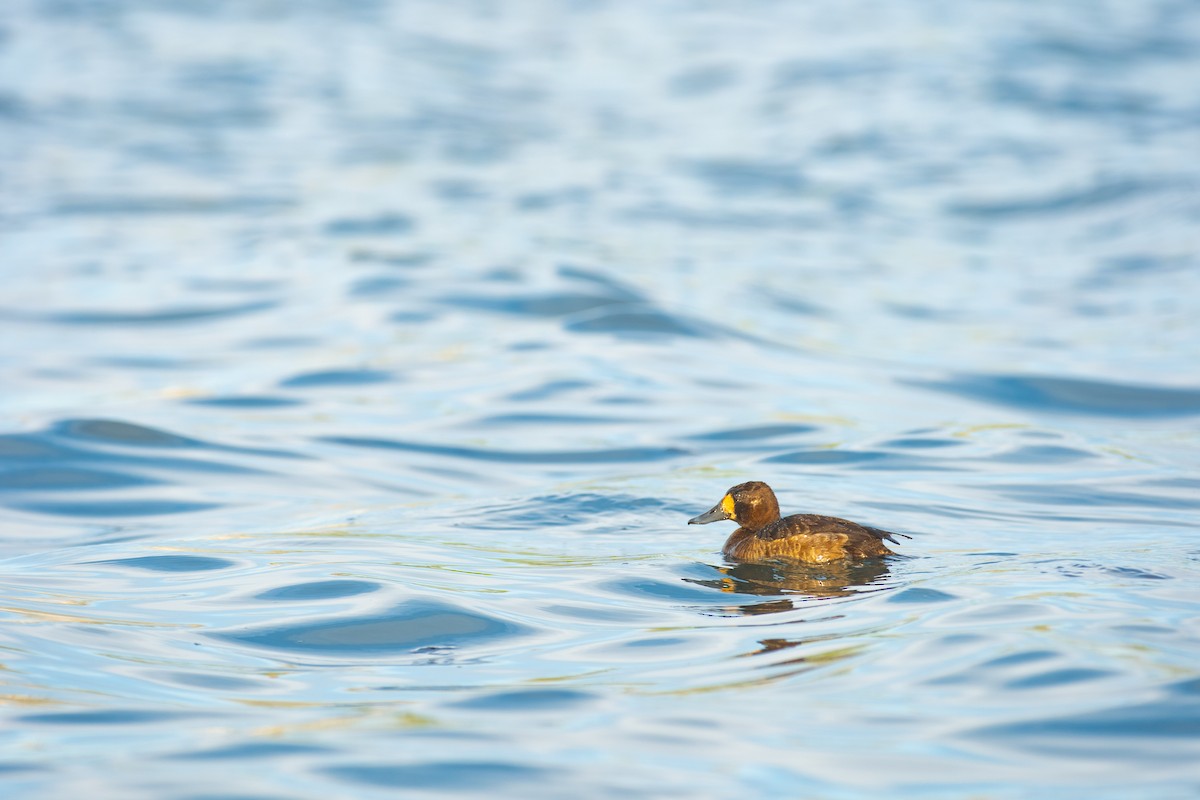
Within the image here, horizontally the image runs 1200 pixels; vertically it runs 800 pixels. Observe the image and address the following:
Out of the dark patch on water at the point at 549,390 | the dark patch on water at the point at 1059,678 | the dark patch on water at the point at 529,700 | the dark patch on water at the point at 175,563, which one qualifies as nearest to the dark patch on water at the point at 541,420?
the dark patch on water at the point at 549,390

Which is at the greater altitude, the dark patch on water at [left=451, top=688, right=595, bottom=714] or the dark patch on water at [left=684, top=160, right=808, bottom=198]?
the dark patch on water at [left=684, top=160, right=808, bottom=198]

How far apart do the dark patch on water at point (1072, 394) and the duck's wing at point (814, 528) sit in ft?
17.4

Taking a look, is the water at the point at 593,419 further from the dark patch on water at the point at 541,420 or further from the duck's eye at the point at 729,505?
the duck's eye at the point at 729,505

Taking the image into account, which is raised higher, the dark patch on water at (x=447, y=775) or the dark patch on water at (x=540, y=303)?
the dark patch on water at (x=540, y=303)

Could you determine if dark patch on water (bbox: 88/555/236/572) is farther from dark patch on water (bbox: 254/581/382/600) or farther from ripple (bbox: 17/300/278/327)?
ripple (bbox: 17/300/278/327)

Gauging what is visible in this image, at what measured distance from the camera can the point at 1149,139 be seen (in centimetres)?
2623

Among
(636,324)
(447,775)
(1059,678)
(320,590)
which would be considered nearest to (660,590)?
(320,590)

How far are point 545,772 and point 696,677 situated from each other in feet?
3.70

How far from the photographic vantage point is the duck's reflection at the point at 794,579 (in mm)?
7324

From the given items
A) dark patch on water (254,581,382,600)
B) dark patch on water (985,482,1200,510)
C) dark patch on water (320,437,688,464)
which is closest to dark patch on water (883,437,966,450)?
dark patch on water (985,482,1200,510)

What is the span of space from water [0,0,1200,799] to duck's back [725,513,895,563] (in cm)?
14

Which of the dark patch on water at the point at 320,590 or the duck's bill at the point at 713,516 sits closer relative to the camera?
the dark patch on water at the point at 320,590

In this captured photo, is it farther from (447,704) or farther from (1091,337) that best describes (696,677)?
(1091,337)

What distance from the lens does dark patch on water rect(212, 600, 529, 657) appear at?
22.0 ft
